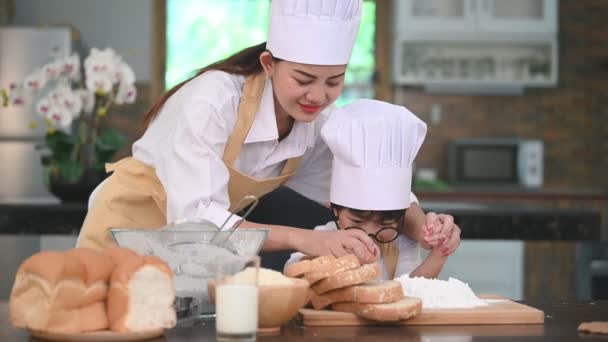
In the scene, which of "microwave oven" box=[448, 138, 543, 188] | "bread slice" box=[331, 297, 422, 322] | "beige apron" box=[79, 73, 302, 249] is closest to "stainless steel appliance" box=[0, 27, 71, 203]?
"microwave oven" box=[448, 138, 543, 188]

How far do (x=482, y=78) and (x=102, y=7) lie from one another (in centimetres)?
266

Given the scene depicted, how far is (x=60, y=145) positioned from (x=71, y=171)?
0.32ft

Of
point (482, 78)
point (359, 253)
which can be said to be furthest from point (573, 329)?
point (482, 78)

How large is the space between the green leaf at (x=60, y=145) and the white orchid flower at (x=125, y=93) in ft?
0.71

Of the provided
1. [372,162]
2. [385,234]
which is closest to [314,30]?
[372,162]

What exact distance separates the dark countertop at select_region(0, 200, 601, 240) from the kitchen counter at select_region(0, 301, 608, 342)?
137 centimetres

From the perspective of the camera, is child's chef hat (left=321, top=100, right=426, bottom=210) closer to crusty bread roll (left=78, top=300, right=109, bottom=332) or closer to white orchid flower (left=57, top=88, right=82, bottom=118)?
crusty bread roll (left=78, top=300, right=109, bottom=332)

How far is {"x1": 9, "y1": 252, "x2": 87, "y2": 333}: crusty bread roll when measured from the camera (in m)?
1.32

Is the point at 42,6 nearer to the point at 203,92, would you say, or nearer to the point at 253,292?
the point at 203,92

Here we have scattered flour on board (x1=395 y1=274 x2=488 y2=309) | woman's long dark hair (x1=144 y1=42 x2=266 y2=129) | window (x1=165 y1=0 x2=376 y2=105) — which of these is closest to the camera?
scattered flour on board (x1=395 y1=274 x2=488 y2=309)

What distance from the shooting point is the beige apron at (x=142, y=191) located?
7.23 feet

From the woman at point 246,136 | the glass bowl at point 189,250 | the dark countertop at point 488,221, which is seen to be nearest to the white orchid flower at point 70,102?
the dark countertop at point 488,221

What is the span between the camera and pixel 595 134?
6914 millimetres

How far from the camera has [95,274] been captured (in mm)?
1359
